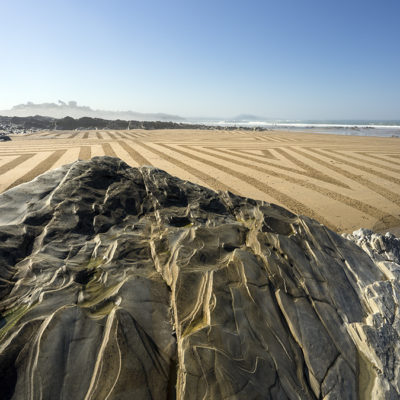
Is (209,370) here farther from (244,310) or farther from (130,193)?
(130,193)

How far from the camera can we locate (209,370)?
2.44 metres

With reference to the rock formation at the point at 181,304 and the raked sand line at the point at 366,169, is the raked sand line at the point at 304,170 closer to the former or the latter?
the raked sand line at the point at 366,169

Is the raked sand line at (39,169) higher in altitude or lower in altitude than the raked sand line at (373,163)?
higher

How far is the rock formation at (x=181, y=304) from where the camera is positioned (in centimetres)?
241

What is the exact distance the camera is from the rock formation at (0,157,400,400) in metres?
2.41

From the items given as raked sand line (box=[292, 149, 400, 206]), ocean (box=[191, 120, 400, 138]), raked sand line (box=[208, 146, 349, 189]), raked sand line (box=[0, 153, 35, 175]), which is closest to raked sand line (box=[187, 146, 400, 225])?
raked sand line (box=[208, 146, 349, 189])

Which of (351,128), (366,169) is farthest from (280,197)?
(351,128)

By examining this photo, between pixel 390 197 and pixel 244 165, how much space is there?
8.74m

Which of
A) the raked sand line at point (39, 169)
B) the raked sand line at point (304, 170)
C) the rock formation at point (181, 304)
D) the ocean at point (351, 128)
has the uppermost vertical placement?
the rock formation at point (181, 304)

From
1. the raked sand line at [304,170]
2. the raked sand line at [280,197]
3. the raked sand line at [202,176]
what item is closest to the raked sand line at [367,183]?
the raked sand line at [304,170]

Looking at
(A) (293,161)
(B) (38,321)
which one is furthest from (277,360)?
(A) (293,161)

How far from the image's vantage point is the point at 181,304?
3.10 m

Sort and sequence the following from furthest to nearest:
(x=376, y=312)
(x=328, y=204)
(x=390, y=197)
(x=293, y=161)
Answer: (x=293, y=161) < (x=390, y=197) < (x=328, y=204) < (x=376, y=312)

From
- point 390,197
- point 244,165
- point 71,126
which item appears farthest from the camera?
point 71,126
